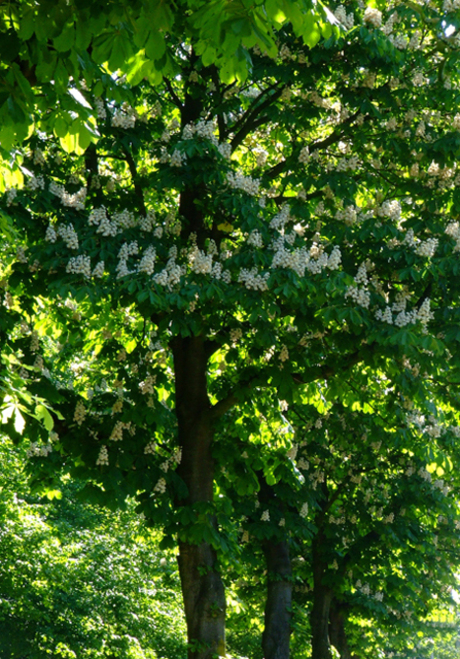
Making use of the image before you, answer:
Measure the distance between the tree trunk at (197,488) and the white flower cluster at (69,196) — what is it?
96.2 inches

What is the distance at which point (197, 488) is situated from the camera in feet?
33.7

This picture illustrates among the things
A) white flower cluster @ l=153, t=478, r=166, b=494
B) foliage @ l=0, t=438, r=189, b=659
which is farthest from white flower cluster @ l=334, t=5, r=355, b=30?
foliage @ l=0, t=438, r=189, b=659

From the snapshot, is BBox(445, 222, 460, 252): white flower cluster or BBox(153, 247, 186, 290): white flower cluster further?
BBox(445, 222, 460, 252): white flower cluster

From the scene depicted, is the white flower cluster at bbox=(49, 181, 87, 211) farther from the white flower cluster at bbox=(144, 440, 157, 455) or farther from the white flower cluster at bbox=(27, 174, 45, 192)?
the white flower cluster at bbox=(144, 440, 157, 455)

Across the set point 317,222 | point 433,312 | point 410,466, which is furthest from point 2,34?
point 410,466

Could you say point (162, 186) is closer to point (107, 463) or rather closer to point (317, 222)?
point (317, 222)

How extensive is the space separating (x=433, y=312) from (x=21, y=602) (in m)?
10.5

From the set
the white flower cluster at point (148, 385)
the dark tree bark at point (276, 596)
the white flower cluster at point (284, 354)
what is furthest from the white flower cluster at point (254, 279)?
A: the dark tree bark at point (276, 596)

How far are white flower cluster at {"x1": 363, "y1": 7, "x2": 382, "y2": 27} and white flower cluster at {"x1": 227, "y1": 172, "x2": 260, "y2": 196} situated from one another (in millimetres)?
2069

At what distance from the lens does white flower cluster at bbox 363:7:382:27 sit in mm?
8961

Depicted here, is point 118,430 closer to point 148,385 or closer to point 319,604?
point 148,385

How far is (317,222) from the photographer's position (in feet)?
30.7

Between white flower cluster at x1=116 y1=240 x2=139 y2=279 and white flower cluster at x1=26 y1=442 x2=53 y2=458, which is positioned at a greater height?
white flower cluster at x1=116 y1=240 x2=139 y2=279

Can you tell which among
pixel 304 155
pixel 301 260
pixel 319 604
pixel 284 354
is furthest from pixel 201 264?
pixel 319 604
